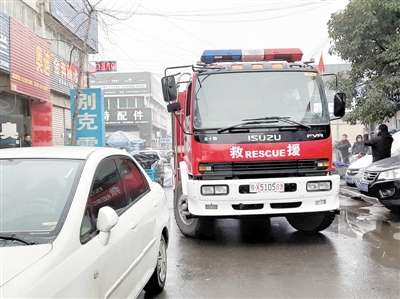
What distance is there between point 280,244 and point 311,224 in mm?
796

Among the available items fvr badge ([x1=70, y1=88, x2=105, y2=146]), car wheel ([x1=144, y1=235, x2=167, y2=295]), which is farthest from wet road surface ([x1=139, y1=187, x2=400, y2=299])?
fvr badge ([x1=70, y1=88, x2=105, y2=146])

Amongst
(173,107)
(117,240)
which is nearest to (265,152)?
(173,107)

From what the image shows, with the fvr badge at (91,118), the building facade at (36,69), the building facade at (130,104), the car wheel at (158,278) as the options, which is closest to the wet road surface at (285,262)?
the car wheel at (158,278)

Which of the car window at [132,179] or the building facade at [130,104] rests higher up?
the building facade at [130,104]

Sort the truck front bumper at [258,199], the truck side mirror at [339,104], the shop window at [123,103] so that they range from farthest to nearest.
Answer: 1. the shop window at [123,103]
2. the truck side mirror at [339,104]
3. the truck front bumper at [258,199]

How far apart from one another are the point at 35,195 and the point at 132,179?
1.20 m

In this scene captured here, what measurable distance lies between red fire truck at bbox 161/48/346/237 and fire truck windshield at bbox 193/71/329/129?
1cm

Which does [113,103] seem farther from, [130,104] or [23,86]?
[23,86]

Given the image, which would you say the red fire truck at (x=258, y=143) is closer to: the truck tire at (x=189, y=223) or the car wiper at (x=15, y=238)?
the truck tire at (x=189, y=223)

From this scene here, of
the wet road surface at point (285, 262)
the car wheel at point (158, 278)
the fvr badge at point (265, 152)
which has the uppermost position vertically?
the fvr badge at point (265, 152)

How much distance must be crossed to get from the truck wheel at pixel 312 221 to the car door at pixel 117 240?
3.50 meters

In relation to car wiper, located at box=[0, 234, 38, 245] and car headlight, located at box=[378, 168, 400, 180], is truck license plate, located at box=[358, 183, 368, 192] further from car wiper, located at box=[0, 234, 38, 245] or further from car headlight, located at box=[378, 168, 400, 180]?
car wiper, located at box=[0, 234, 38, 245]

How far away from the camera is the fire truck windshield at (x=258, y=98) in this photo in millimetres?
5746

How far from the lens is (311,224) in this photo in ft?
21.1
